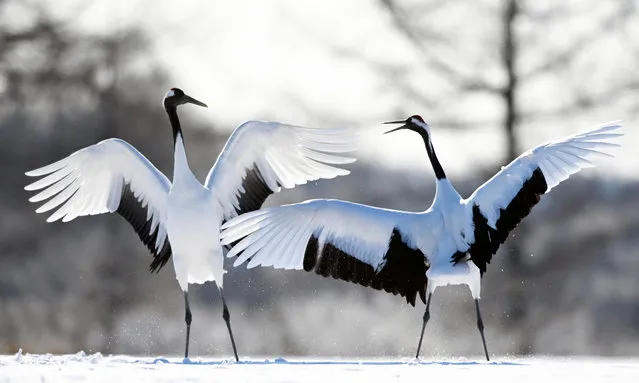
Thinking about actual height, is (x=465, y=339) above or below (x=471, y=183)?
below

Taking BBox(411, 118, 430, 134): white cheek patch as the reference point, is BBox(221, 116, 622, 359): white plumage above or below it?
below

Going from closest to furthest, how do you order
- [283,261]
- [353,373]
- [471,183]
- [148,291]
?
[353,373], [283,261], [471,183], [148,291]

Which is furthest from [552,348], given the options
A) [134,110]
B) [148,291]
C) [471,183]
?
[134,110]

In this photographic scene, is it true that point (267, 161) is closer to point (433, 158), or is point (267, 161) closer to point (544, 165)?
point (433, 158)

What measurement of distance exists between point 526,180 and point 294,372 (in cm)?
239

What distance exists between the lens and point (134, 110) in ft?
51.3

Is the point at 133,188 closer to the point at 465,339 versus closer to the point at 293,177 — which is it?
the point at 293,177

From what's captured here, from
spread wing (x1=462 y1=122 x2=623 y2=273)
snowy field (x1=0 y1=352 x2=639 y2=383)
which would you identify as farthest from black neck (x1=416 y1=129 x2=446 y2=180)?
snowy field (x1=0 y1=352 x2=639 y2=383)

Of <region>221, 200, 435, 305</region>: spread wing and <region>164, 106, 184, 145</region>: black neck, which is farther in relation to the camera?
<region>164, 106, 184, 145</region>: black neck

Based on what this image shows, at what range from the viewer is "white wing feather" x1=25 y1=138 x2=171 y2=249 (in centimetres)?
866

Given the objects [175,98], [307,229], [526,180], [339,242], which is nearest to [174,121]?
[175,98]

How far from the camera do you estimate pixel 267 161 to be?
326 inches

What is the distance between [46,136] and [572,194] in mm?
6567

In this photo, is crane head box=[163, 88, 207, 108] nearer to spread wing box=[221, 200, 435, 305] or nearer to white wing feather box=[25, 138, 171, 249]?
white wing feather box=[25, 138, 171, 249]
